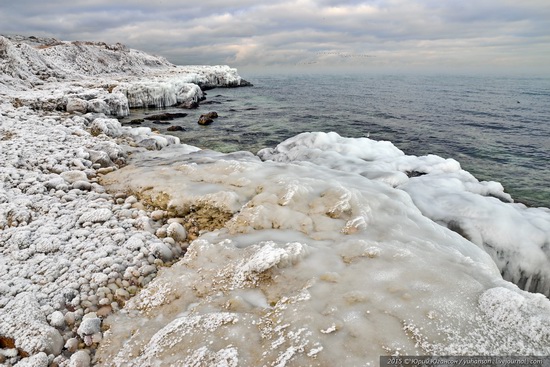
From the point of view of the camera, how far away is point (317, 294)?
3.63 metres

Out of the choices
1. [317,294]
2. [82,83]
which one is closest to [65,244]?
[317,294]

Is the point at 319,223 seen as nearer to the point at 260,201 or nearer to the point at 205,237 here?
the point at 260,201

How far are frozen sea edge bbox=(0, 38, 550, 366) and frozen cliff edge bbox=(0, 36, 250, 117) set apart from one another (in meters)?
12.2

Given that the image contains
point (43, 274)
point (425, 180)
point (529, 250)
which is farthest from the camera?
point (425, 180)

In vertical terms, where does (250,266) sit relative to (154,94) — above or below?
below

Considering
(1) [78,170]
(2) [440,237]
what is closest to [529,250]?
(2) [440,237]

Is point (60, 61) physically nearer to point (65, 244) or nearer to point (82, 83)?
point (82, 83)

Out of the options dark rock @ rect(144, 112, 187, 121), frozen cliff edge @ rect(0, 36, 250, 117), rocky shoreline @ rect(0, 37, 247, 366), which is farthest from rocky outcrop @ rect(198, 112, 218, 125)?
rocky shoreline @ rect(0, 37, 247, 366)

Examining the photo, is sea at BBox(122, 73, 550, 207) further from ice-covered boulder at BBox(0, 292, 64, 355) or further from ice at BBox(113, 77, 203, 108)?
ice-covered boulder at BBox(0, 292, 64, 355)

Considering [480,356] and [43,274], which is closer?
[480,356]

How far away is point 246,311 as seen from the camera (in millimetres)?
3514

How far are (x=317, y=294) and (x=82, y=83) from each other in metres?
31.5

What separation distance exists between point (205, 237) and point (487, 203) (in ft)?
22.4

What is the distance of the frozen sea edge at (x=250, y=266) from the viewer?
3.10 meters
